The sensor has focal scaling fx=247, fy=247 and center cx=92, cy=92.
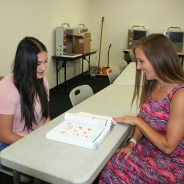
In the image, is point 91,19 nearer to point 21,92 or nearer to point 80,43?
point 80,43

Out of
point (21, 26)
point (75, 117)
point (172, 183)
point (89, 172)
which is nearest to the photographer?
point (89, 172)

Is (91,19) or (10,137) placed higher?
(91,19)

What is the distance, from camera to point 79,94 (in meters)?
2.03

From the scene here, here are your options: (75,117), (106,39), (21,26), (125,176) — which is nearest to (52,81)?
(21,26)

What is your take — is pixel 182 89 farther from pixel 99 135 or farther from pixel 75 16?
pixel 75 16

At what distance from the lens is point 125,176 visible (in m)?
1.18

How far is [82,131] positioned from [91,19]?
211 inches

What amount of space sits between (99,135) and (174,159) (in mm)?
400

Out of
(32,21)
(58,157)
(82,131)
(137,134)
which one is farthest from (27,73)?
(32,21)

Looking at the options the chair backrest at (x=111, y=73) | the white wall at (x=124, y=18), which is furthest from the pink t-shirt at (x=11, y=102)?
the white wall at (x=124, y=18)

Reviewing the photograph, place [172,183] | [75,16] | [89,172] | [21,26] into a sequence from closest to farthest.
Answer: [89,172] < [172,183] < [21,26] < [75,16]

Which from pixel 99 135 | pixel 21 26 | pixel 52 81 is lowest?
pixel 52 81

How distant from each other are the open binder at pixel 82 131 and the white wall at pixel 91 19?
7.43 feet

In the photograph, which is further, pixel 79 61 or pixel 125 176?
pixel 79 61
